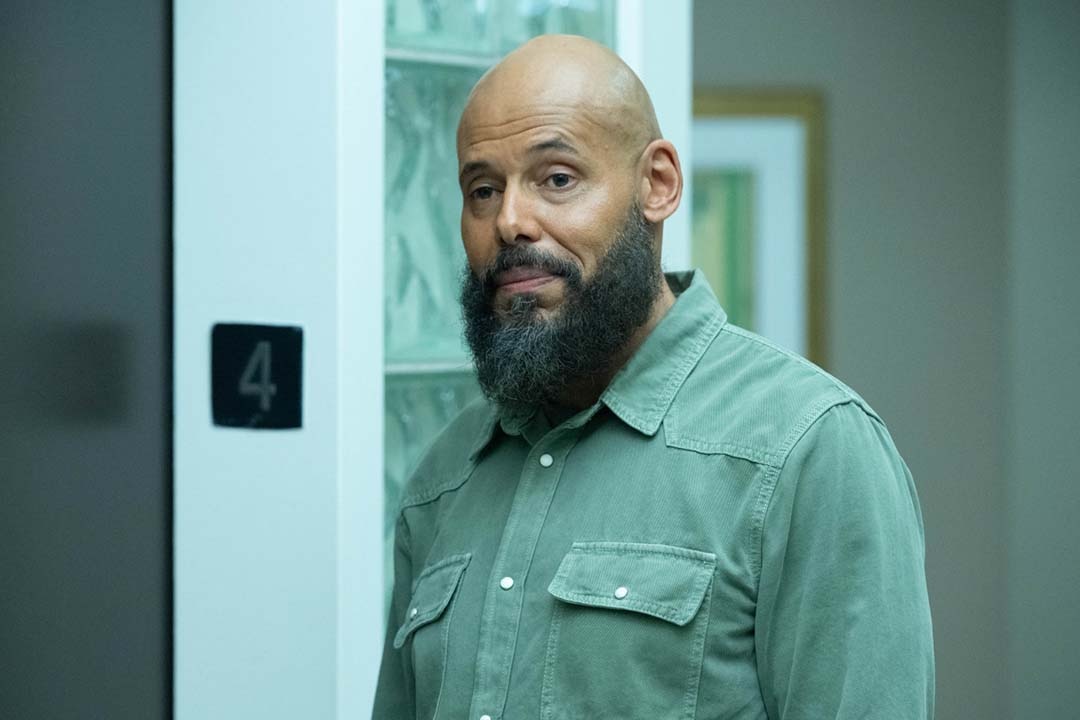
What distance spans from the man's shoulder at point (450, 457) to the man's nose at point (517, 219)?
0.25 m

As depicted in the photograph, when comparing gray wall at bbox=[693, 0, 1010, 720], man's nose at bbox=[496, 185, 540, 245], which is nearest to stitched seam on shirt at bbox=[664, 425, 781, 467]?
man's nose at bbox=[496, 185, 540, 245]

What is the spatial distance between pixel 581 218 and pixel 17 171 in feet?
3.30

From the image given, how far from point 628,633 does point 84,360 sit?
1130mm

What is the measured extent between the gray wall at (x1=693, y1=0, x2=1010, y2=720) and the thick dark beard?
297 centimetres

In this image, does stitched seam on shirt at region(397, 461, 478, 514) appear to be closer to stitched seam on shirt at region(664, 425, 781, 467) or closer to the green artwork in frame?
stitched seam on shirt at region(664, 425, 781, 467)

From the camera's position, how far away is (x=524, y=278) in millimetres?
1340

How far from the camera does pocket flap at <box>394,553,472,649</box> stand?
1373mm

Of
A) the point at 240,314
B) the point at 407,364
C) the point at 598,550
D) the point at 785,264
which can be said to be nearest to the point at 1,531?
the point at 240,314

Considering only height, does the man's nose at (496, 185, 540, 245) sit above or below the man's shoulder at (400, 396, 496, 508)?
above

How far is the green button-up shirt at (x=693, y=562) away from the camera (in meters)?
1.14

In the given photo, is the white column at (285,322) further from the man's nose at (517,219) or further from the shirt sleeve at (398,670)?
the man's nose at (517,219)

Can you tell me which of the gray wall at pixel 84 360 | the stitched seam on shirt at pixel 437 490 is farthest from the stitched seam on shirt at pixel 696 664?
the gray wall at pixel 84 360

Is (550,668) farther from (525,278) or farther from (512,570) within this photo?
(525,278)

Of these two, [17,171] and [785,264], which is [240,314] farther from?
[785,264]
